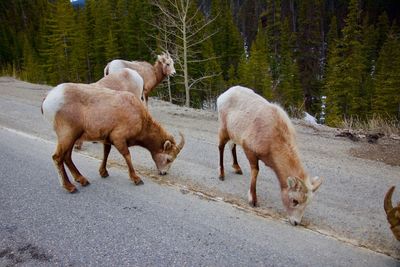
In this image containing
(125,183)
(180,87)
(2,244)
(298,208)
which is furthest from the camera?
(180,87)

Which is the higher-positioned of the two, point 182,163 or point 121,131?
point 121,131

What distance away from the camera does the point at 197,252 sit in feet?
13.3

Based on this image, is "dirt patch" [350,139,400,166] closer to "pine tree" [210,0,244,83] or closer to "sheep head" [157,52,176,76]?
"sheep head" [157,52,176,76]

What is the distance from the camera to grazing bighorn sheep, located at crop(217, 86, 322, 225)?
4457 mm

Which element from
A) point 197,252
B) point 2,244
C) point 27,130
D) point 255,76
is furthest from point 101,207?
point 255,76

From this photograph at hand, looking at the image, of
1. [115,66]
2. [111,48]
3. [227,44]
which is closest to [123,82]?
[115,66]

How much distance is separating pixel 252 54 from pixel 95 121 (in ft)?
126

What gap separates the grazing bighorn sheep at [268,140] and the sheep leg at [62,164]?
257 centimetres

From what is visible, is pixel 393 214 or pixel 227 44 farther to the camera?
pixel 227 44

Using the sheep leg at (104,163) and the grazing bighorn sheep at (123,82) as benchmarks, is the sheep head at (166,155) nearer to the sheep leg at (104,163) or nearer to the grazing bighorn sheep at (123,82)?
the sheep leg at (104,163)

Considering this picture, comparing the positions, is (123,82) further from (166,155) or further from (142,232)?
(142,232)

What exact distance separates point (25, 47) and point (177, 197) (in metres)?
61.3

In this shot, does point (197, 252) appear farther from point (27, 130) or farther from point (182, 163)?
point (27, 130)

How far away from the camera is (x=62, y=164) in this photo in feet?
18.0
